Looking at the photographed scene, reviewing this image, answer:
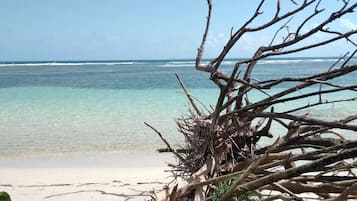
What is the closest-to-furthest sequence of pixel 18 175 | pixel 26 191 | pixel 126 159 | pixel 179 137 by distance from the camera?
pixel 26 191 < pixel 18 175 < pixel 126 159 < pixel 179 137

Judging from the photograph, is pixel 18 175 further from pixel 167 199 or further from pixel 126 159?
pixel 167 199

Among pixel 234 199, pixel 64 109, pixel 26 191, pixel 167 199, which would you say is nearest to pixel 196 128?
pixel 234 199

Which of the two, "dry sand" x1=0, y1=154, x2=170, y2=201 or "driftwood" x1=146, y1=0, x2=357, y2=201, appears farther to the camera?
"dry sand" x1=0, y1=154, x2=170, y2=201

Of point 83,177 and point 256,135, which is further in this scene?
point 83,177

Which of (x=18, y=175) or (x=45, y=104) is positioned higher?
(x=45, y=104)

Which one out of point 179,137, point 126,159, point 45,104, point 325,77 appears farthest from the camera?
point 45,104

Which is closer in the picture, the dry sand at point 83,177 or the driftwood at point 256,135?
the driftwood at point 256,135

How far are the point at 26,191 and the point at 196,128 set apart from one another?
2.79m

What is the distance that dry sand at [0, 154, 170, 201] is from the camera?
4.77 meters

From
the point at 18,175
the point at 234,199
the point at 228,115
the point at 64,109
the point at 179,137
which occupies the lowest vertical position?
the point at 234,199

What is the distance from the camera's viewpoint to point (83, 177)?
18.9 ft

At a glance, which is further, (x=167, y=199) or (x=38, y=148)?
(x=38, y=148)

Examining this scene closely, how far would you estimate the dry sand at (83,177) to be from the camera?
477 centimetres

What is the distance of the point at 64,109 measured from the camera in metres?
13.8
